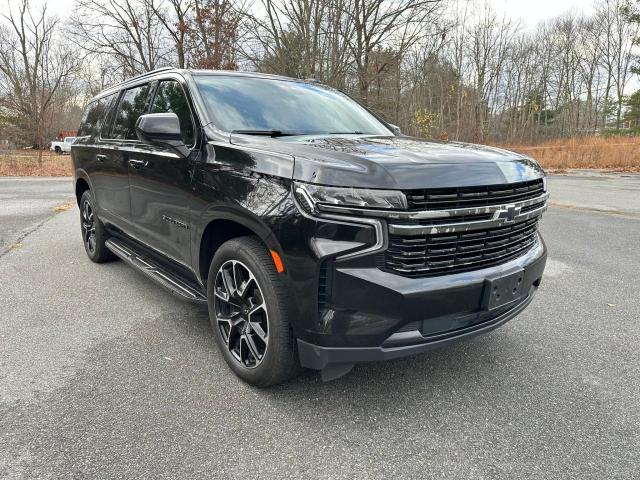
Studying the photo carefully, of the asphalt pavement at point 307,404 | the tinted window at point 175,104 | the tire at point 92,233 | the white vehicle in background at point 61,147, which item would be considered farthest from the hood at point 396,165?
the white vehicle in background at point 61,147

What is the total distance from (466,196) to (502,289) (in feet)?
1.81

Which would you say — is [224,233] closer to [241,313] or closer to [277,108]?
[241,313]

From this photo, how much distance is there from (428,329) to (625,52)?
51680 millimetres

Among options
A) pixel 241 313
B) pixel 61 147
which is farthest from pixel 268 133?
pixel 61 147

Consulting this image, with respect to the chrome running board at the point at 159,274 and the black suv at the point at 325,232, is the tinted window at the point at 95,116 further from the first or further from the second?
the black suv at the point at 325,232

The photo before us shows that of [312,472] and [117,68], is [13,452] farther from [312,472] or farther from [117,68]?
[117,68]

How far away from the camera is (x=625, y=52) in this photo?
4209cm

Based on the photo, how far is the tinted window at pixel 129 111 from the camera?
391 cm

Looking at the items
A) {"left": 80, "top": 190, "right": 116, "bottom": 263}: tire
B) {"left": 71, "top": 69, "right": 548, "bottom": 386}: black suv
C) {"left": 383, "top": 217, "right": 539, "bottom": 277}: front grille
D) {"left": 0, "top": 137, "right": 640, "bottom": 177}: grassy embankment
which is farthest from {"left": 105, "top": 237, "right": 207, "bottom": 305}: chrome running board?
{"left": 0, "top": 137, "right": 640, "bottom": 177}: grassy embankment

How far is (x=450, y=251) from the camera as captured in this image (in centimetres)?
218

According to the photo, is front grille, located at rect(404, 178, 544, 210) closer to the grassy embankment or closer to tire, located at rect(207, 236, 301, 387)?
tire, located at rect(207, 236, 301, 387)

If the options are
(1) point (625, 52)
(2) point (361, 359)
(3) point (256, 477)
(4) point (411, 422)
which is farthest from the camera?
(1) point (625, 52)

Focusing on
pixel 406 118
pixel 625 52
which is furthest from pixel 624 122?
pixel 406 118

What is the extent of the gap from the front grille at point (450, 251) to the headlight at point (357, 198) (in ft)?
0.50
